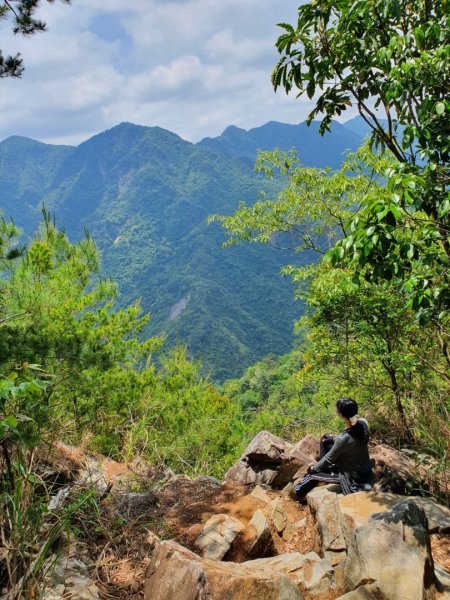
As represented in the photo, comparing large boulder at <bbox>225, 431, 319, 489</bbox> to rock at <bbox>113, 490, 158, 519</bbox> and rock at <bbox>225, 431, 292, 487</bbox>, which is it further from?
rock at <bbox>113, 490, 158, 519</bbox>

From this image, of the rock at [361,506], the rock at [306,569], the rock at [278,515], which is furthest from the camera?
the rock at [278,515]

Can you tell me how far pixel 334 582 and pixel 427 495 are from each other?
1.61 metres

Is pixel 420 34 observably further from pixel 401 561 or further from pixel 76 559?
pixel 76 559

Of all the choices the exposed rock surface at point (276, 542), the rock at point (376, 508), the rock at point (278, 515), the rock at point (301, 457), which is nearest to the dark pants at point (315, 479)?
the exposed rock surface at point (276, 542)

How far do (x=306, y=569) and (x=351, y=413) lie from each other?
1.50 metres

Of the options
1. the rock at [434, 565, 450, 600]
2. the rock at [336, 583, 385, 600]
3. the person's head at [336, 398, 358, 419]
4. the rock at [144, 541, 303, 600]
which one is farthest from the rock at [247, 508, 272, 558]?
the rock at [434, 565, 450, 600]

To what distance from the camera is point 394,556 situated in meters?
2.59

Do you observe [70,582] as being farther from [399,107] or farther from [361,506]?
[399,107]

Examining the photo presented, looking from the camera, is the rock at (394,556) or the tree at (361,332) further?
the tree at (361,332)

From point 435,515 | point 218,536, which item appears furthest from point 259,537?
point 435,515

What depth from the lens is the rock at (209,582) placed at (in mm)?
2516

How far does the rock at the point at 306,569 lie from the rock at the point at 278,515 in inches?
30.6

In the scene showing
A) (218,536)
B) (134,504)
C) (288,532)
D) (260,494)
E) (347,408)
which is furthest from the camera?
(260,494)

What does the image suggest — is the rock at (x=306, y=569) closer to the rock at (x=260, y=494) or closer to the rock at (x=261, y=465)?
the rock at (x=260, y=494)
